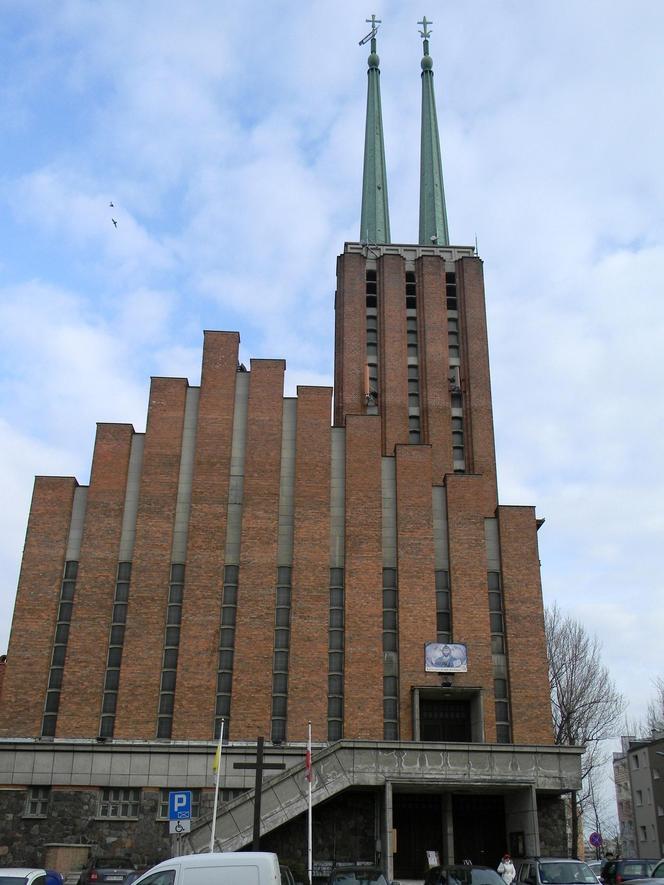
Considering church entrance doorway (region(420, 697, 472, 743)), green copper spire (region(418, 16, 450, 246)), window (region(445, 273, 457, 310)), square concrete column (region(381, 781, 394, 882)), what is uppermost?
green copper spire (region(418, 16, 450, 246))

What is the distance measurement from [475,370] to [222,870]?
156 feet

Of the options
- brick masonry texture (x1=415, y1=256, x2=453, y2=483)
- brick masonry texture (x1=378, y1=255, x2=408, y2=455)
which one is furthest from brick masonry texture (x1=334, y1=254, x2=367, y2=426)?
brick masonry texture (x1=415, y1=256, x2=453, y2=483)

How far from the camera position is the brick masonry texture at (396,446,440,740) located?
3941 centimetres

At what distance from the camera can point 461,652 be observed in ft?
131

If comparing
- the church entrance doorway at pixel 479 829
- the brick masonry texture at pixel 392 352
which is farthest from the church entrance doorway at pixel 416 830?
the brick masonry texture at pixel 392 352

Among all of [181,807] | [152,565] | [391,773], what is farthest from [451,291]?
[181,807]

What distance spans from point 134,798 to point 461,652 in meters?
15.6

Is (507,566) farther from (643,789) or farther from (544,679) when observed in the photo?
(643,789)

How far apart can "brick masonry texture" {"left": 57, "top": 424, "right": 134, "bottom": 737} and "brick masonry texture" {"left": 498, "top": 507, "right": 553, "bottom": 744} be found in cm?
1870

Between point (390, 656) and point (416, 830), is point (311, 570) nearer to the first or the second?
point (390, 656)

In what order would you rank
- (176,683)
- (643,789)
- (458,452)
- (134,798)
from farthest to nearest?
(643,789) → (458,452) → (176,683) → (134,798)

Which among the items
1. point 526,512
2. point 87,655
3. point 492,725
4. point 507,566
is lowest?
point 492,725

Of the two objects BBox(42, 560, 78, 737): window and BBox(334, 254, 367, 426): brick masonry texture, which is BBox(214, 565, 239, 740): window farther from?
BBox(334, 254, 367, 426): brick masonry texture

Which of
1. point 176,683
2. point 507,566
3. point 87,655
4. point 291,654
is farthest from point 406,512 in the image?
point 87,655
